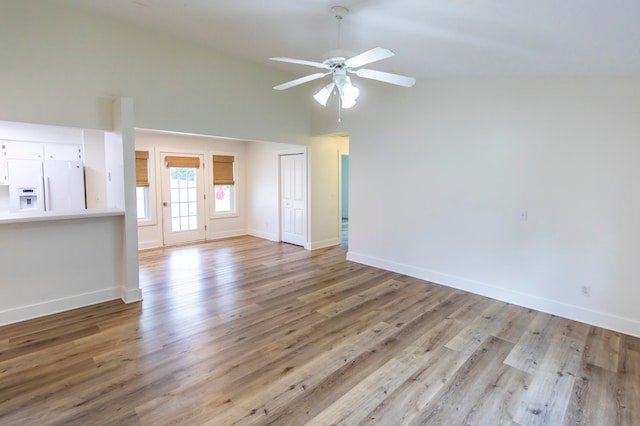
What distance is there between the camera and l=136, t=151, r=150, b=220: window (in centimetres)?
646

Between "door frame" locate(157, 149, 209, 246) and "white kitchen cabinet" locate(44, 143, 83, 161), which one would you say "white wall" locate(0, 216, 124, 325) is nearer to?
"white kitchen cabinet" locate(44, 143, 83, 161)

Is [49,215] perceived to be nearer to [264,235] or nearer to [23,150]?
[23,150]

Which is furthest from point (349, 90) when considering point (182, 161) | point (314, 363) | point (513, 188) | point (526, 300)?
point (182, 161)

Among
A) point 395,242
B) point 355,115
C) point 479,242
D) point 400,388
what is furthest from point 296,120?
point 400,388

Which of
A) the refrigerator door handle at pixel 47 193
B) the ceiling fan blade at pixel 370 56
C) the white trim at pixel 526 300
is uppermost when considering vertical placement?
the ceiling fan blade at pixel 370 56

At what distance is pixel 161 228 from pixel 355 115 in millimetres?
4642

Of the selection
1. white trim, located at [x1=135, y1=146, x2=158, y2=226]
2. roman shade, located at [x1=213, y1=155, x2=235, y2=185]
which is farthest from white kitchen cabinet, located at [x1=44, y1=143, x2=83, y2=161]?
roman shade, located at [x1=213, y1=155, x2=235, y2=185]

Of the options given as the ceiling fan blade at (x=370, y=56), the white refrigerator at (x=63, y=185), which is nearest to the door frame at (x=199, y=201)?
the white refrigerator at (x=63, y=185)

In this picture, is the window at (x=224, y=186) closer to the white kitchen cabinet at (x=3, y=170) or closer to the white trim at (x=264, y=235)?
the white trim at (x=264, y=235)

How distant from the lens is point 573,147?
339cm

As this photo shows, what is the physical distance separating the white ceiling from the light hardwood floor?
2.50m

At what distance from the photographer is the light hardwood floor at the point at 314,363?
2.11 m

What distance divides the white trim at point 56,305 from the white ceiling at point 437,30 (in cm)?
314

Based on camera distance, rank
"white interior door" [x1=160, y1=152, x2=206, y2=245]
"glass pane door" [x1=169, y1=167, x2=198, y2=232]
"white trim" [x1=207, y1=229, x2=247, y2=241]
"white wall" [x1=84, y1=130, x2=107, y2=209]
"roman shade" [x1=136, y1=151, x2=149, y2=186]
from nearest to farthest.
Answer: "white wall" [x1=84, y1=130, x2=107, y2=209] < "roman shade" [x1=136, y1=151, x2=149, y2=186] < "white interior door" [x1=160, y1=152, x2=206, y2=245] < "glass pane door" [x1=169, y1=167, x2=198, y2=232] < "white trim" [x1=207, y1=229, x2=247, y2=241]
